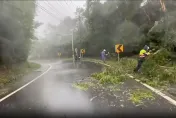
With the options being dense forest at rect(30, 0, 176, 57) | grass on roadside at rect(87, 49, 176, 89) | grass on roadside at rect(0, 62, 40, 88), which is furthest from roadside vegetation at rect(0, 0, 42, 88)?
dense forest at rect(30, 0, 176, 57)

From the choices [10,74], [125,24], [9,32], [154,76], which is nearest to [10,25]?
[9,32]

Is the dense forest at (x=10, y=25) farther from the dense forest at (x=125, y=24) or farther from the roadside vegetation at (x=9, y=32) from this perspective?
the dense forest at (x=125, y=24)

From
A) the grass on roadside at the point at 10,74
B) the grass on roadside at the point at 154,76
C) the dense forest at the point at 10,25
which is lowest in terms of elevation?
the grass on roadside at the point at 10,74

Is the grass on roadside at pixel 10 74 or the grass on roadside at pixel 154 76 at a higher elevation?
the grass on roadside at pixel 154 76

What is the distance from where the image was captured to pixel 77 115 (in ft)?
20.2

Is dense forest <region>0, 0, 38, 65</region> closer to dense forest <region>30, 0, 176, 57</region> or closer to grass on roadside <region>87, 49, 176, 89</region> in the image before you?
grass on roadside <region>87, 49, 176, 89</region>

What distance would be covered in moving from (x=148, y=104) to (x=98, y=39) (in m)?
44.4

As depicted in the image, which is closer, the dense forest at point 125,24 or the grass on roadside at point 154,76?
the grass on roadside at point 154,76

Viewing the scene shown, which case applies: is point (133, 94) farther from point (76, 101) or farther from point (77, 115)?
point (77, 115)

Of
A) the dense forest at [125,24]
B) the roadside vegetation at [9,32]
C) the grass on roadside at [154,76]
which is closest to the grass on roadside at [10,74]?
the roadside vegetation at [9,32]

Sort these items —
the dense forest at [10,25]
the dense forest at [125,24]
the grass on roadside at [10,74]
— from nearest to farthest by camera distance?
1. the grass on roadside at [10,74]
2. the dense forest at [10,25]
3. the dense forest at [125,24]

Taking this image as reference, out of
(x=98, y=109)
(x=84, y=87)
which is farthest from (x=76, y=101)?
(x=84, y=87)

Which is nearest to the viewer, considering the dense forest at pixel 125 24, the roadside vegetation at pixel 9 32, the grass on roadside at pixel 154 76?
the grass on roadside at pixel 154 76

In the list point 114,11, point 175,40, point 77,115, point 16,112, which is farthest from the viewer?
point 114,11
